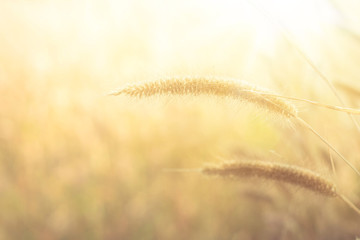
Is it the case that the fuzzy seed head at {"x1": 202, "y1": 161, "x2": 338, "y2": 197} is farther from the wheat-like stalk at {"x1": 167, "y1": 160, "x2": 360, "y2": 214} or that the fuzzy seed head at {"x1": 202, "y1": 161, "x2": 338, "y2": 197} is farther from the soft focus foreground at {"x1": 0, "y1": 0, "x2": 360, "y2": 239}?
the soft focus foreground at {"x1": 0, "y1": 0, "x2": 360, "y2": 239}

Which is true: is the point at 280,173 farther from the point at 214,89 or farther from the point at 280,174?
the point at 214,89

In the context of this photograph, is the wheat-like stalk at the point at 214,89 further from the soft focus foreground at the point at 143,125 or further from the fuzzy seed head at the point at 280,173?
the soft focus foreground at the point at 143,125

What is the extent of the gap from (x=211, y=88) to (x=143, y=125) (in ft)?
4.85

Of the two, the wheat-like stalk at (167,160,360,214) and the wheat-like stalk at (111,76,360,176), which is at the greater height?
the wheat-like stalk at (111,76,360,176)

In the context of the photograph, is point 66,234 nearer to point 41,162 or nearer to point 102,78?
point 41,162

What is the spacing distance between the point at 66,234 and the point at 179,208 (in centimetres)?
55

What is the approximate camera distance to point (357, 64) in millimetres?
1771

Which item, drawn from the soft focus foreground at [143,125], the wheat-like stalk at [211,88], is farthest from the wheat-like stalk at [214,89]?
the soft focus foreground at [143,125]

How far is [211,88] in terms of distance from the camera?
0.55 meters

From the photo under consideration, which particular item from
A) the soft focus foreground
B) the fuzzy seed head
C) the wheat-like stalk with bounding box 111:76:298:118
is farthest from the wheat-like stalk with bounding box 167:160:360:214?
the soft focus foreground

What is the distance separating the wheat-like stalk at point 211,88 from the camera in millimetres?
529

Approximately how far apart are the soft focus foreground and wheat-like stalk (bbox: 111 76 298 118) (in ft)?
2.16

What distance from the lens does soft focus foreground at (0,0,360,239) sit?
1422 millimetres

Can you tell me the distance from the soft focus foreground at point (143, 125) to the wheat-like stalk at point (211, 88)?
2.16 ft
